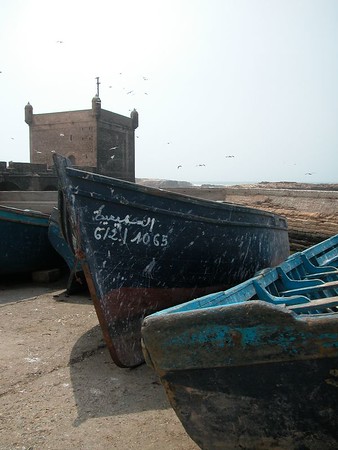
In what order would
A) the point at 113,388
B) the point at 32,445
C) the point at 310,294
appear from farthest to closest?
the point at 310,294, the point at 113,388, the point at 32,445

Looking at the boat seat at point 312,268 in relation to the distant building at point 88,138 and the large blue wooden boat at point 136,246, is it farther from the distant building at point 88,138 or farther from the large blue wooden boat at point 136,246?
the distant building at point 88,138

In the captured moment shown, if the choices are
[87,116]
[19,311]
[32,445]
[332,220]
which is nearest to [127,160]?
[87,116]

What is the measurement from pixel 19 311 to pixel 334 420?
15.3 feet

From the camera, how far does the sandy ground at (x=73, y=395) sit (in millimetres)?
2781

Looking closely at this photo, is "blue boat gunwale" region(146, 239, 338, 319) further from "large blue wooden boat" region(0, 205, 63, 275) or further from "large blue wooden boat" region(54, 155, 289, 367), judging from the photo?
"large blue wooden boat" region(0, 205, 63, 275)

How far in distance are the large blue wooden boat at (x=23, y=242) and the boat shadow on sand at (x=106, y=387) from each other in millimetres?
3561

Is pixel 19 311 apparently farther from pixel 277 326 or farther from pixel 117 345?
pixel 277 326

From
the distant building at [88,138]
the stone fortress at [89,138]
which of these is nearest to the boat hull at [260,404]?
the stone fortress at [89,138]

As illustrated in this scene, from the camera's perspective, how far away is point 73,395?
3375 mm

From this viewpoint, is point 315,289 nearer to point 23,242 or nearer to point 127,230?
point 127,230

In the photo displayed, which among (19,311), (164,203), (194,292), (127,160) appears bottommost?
(19,311)

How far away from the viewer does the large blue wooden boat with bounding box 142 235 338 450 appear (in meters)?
1.88

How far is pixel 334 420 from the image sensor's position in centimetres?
192

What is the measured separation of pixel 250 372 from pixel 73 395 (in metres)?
1.93
